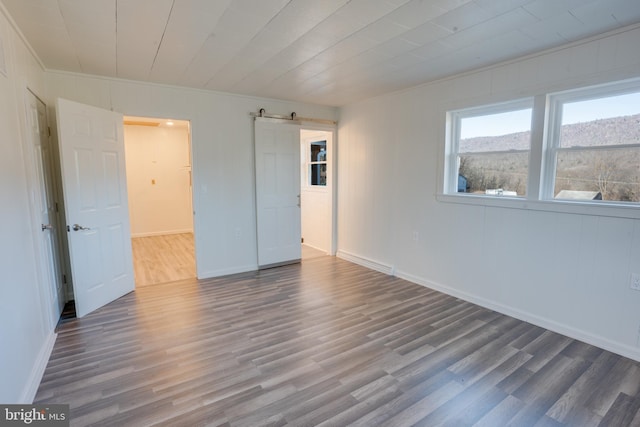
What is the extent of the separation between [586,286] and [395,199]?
221 centimetres

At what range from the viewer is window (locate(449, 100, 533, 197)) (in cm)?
314

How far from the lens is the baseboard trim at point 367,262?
4539mm

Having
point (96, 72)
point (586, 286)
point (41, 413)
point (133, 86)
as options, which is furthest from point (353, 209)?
point (41, 413)

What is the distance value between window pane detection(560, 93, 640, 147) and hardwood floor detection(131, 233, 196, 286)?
4.62 m

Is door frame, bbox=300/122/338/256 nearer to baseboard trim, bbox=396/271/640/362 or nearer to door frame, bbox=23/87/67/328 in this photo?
baseboard trim, bbox=396/271/640/362

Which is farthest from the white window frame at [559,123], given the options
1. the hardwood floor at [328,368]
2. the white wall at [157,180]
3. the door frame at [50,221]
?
the white wall at [157,180]

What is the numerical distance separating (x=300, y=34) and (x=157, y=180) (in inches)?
242

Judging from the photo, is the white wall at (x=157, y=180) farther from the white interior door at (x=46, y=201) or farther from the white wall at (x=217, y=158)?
the white interior door at (x=46, y=201)

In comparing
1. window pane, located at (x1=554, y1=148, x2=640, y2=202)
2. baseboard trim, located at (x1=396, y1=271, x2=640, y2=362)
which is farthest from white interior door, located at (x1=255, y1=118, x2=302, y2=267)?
window pane, located at (x1=554, y1=148, x2=640, y2=202)

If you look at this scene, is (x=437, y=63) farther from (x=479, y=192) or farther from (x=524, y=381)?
(x=524, y=381)

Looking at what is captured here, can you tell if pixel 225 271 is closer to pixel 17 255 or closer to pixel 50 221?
pixel 50 221

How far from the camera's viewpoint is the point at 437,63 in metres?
3.09

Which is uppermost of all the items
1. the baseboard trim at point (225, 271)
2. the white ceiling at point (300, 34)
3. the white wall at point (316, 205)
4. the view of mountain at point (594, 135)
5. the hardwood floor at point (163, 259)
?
the white ceiling at point (300, 34)

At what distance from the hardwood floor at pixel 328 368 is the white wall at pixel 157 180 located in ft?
14.0
